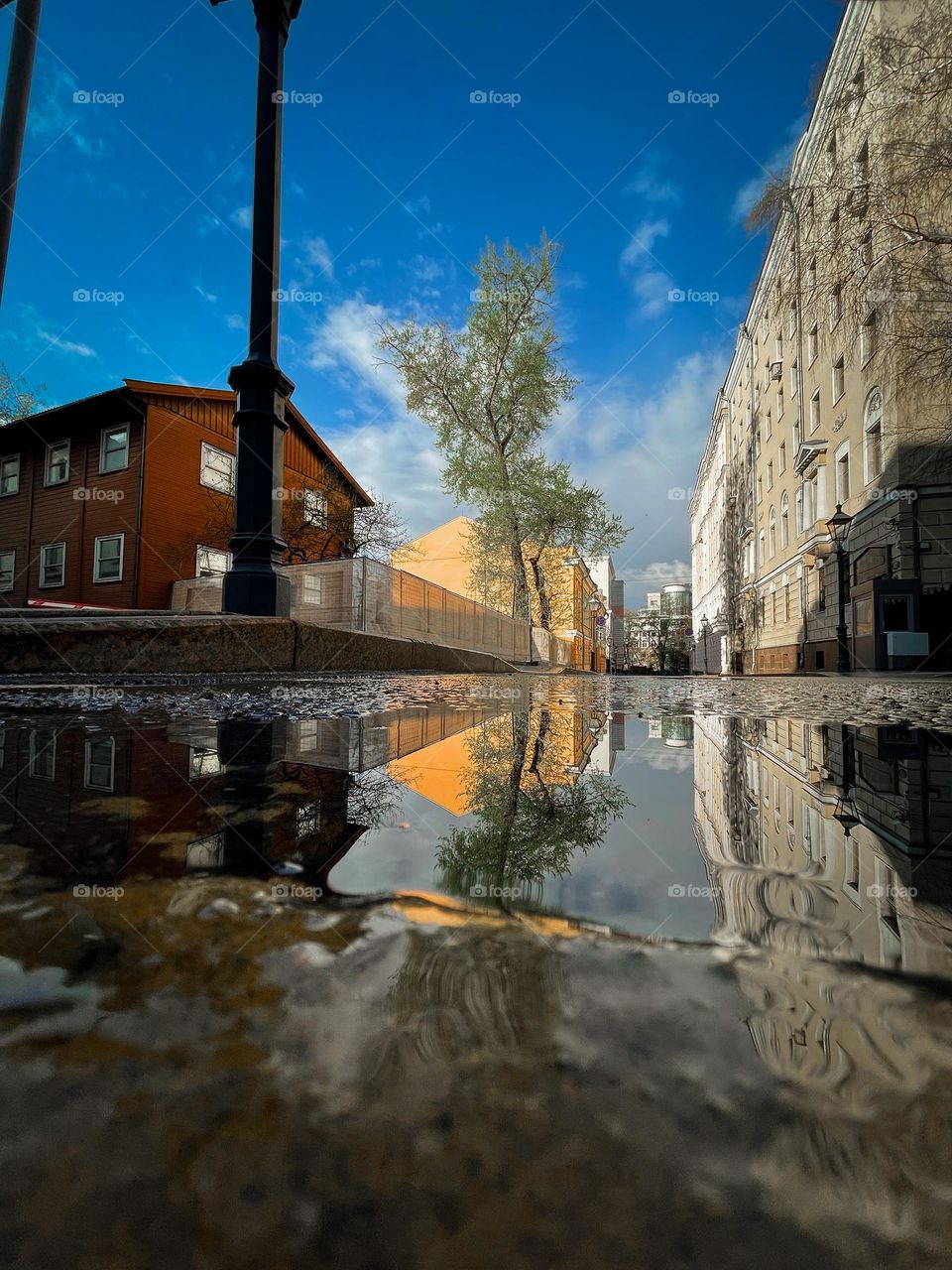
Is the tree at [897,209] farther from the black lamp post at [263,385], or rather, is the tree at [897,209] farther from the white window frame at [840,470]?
the white window frame at [840,470]

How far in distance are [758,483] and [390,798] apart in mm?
36191

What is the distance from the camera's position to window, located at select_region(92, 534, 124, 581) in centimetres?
2044

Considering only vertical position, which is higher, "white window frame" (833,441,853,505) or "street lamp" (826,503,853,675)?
"white window frame" (833,441,853,505)

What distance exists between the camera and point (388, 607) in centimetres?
1608

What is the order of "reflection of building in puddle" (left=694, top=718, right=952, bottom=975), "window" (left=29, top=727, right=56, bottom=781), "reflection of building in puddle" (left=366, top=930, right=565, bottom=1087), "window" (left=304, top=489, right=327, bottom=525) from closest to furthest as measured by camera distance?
"reflection of building in puddle" (left=366, top=930, right=565, bottom=1087) < "reflection of building in puddle" (left=694, top=718, right=952, bottom=975) < "window" (left=29, top=727, right=56, bottom=781) < "window" (left=304, top=489, right=327, bottom=525)

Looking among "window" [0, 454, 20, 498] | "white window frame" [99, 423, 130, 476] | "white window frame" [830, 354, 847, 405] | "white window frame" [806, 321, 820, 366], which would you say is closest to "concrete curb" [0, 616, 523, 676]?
"white window frame" [99, 423, 130, 476]

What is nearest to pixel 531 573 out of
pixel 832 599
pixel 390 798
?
pixel 832 599

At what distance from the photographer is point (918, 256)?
9.91m

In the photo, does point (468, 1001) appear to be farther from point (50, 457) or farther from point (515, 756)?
point (50, 457)

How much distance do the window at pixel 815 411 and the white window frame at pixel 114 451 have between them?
2478 cm

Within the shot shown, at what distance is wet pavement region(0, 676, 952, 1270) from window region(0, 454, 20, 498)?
94.5 feet

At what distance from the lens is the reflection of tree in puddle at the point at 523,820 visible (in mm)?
750

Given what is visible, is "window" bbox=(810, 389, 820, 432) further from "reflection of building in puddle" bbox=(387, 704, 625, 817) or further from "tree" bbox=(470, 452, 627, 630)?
"reflection of building in puddle" bbox=(387, 704, 625, 817)

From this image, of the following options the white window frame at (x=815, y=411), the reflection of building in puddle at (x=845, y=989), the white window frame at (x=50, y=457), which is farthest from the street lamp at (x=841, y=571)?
the white window frame at (x=50, y=457)
